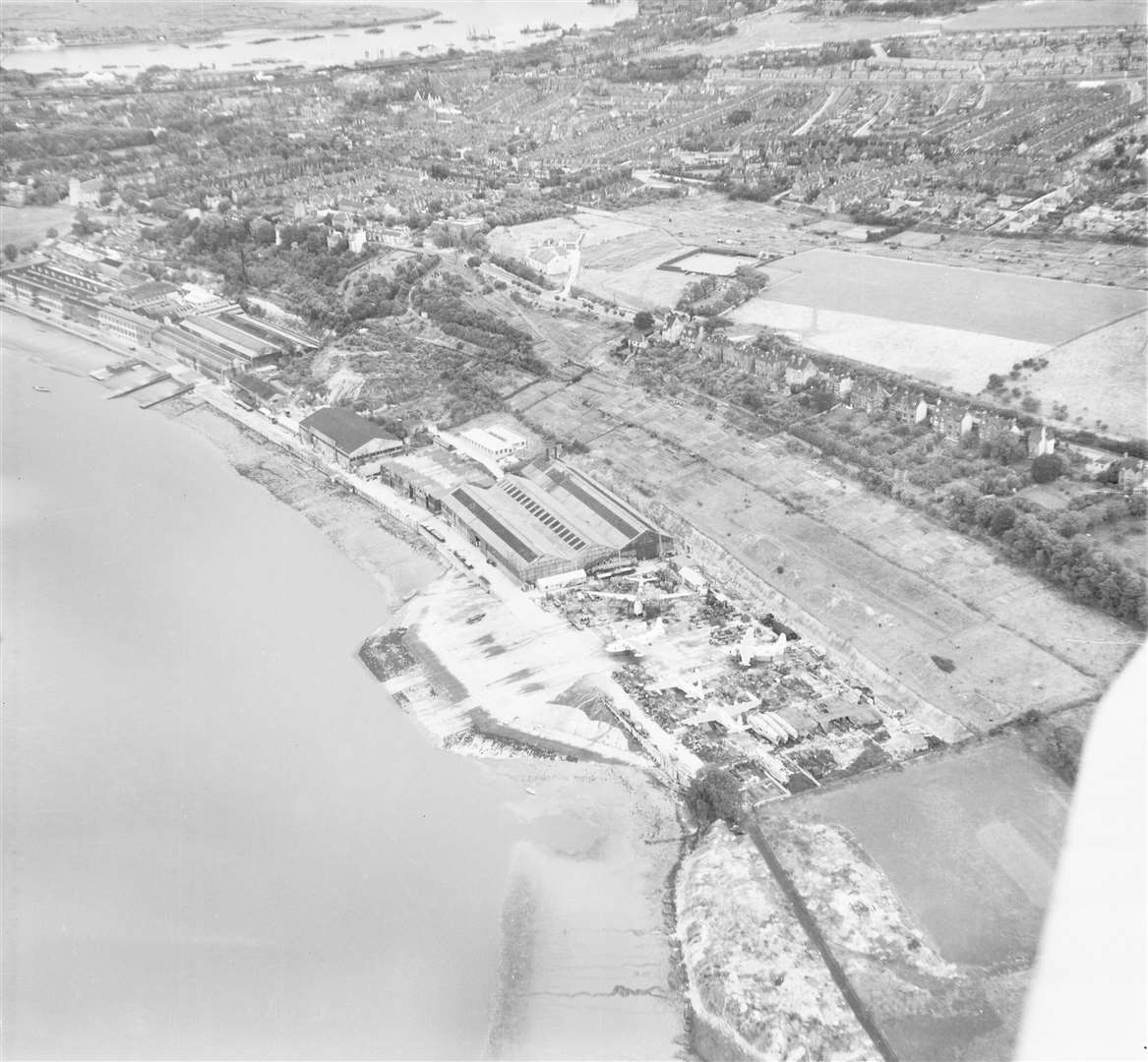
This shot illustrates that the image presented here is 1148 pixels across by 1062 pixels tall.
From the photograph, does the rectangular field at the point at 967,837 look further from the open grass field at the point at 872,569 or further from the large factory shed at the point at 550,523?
the large factory shed at the point at 550,523

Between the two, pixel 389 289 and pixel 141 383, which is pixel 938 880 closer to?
pixel 141 383

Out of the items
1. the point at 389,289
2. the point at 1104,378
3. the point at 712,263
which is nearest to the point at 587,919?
the point at 1104,378

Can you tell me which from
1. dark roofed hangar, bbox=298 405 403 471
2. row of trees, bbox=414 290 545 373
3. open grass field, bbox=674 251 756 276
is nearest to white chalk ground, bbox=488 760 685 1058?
dark roofed hangar, bbox=298 405 403 471

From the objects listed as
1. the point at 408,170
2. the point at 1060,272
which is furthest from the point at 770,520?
the point at 408,170

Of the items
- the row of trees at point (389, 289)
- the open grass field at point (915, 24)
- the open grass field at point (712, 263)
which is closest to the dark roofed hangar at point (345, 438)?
the row of trees at point (389, 289)

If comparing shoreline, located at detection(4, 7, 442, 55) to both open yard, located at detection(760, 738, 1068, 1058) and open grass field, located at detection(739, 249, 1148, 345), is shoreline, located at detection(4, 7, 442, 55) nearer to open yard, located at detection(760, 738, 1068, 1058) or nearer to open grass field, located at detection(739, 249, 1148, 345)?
open grass field, located at detection(739, 249, 1148, 345)

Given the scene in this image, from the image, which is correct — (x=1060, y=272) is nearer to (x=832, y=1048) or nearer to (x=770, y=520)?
(x=770, y=520)
